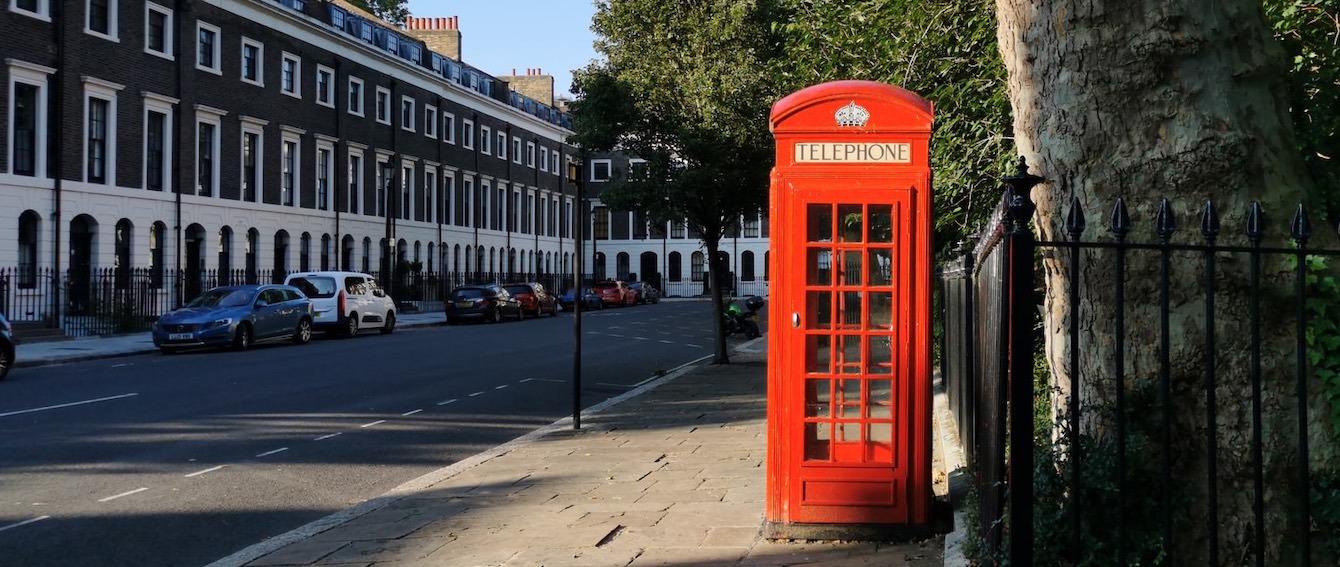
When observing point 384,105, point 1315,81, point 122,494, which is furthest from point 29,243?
point 1315,81

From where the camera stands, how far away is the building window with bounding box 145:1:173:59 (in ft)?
117

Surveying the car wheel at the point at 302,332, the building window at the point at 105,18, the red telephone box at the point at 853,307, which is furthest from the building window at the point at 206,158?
the red telephone box at the point at 853,307

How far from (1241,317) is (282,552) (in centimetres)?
511

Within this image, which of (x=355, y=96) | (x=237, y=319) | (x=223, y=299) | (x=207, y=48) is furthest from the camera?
(x=355, y=96)

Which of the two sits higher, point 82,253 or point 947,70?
point 947,70

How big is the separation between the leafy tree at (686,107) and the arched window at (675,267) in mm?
64820

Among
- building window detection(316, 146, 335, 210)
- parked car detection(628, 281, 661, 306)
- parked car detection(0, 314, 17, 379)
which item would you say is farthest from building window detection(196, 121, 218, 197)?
parked car detection(628, 281, 661, 306)

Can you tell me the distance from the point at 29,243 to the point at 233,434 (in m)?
23.7

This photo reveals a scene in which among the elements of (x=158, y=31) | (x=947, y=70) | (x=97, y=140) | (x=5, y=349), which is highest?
(x=158, y=31)

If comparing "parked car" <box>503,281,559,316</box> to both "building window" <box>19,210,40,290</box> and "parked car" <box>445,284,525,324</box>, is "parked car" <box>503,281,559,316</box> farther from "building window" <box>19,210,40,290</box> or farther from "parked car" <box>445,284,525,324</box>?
"building window" <box>19,210,40,290</box>

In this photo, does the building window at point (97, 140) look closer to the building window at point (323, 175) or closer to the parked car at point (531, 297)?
the building window at point (323, 175)

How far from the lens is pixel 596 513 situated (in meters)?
7.66

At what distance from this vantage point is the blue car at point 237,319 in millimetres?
24656

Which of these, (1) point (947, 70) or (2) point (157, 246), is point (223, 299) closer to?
(2) point (157, 246)
